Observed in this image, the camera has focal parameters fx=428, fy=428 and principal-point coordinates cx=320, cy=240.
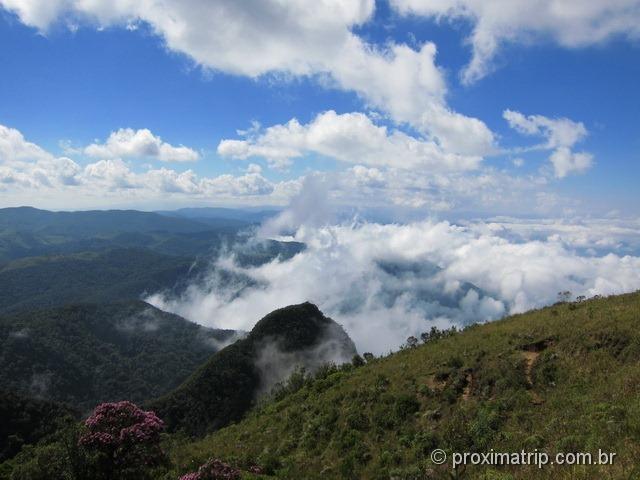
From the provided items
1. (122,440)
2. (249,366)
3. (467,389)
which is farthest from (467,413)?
(249,366)

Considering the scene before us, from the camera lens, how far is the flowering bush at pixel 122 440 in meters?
15.3

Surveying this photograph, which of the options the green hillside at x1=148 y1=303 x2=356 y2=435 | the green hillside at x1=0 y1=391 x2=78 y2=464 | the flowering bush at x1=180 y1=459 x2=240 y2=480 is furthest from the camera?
the green hillside at x1=148 y1=303 x2=356 y2=435

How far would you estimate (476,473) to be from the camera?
Result: 12953mm

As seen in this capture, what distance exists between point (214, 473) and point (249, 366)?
14014 centimetres

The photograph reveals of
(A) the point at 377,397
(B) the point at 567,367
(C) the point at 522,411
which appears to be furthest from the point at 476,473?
(A) the point at 377,397

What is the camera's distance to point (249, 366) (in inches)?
5817

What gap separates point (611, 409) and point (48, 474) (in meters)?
19.2

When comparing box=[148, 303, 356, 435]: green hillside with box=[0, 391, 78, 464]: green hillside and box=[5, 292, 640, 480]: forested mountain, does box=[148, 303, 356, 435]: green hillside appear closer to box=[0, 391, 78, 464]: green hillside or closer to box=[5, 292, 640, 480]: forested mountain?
box=[0, 391, 78, 464]: green hillside

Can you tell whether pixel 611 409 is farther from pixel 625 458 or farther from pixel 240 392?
pixel 240 392

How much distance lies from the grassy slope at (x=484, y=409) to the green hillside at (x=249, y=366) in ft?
312

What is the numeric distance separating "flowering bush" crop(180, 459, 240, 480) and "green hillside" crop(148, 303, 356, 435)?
346 ft

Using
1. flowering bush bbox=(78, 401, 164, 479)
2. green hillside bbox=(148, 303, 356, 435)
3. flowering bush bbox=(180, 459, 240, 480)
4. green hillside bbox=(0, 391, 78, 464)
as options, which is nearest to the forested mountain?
flowering bush bbox=(180, 459, 240, 480)

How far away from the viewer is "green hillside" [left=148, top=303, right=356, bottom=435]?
130m

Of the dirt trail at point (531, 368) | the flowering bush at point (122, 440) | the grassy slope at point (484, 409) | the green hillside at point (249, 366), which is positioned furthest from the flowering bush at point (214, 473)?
the green hillside at point (249, 366)
